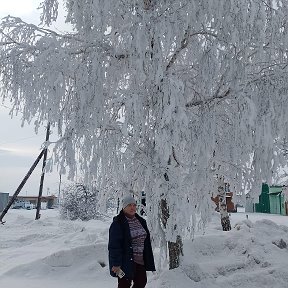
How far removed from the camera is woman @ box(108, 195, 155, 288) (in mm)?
4793

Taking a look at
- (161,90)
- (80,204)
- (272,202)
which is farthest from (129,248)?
(272,202)

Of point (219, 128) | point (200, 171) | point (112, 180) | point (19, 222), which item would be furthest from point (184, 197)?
point (19, 222)

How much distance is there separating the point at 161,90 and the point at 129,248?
7.08 ft

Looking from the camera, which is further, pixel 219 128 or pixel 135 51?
pixel 219 128

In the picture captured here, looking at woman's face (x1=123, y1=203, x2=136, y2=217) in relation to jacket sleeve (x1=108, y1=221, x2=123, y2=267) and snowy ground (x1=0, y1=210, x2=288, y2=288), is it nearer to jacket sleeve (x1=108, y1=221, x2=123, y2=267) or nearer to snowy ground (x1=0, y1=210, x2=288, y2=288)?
jacket sleeve (x1=108, y1=221, x2=123, y2=267)

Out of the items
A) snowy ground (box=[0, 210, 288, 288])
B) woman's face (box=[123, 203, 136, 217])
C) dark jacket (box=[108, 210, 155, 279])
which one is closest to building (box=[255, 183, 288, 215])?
snowy ground (box=[0, 210, 288, 288])

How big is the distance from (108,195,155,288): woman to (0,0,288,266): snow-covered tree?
62cm

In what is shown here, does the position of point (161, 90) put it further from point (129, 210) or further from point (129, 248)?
point (129, 248)

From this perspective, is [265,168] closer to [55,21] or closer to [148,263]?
[148,263]

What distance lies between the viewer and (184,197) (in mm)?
5590

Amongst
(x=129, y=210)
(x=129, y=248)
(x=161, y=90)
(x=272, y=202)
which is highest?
(x=161, y=90)

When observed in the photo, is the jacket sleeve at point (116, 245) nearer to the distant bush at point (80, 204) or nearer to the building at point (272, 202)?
the distant bush at point (80, 204)

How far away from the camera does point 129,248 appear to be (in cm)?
487

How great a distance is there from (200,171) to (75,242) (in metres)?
7.20
